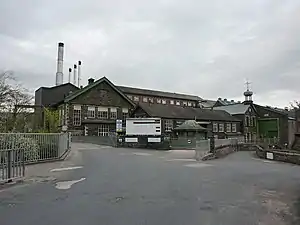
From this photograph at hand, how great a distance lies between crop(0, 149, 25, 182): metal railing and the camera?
41.4 ft

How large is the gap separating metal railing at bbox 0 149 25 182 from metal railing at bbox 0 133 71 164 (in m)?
3.00

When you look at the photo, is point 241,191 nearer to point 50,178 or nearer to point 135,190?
point 135,190

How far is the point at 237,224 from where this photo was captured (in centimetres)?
699

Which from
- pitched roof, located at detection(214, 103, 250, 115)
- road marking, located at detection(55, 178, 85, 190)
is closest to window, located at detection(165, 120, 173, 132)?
pitched roof, located at detection(214, 103, 250, 115)

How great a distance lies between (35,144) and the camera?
19219 mm

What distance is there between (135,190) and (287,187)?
18.5 ft

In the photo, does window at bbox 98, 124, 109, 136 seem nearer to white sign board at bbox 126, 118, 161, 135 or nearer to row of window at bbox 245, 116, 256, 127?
white sign board at bbox 126, 118, 161, 135

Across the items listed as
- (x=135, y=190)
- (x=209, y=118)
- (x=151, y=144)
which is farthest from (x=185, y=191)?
(x=209, y=118)

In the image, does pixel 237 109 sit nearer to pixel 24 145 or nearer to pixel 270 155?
pixel 270 155

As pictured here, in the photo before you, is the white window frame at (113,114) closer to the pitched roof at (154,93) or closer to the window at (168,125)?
the window at (168,125)

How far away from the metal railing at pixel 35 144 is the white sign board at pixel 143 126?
698 inches

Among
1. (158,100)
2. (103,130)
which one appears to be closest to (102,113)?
(103,130)

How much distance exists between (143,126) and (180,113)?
2329 centimetres

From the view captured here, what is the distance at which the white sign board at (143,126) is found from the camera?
3938 cm
